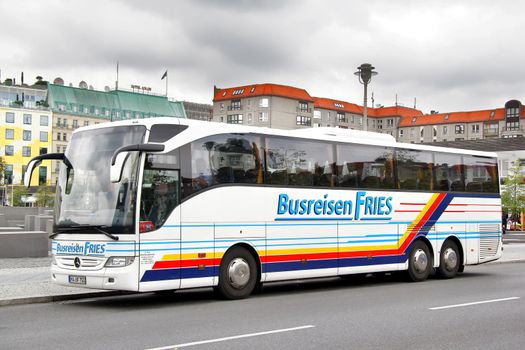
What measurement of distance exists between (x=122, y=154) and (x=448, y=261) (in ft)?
35.0

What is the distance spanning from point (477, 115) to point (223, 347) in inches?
6326

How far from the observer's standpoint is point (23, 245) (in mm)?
22859

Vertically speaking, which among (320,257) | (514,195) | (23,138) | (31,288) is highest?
(23,138)

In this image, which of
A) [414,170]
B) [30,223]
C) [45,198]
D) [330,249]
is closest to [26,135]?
[45,198]

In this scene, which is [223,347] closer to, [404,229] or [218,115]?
[404,229]

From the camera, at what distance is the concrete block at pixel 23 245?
22.5 m

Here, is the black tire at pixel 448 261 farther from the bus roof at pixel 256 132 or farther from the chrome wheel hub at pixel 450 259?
the bus roof at pixel 256 132

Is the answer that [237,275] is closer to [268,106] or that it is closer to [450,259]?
[450,259]

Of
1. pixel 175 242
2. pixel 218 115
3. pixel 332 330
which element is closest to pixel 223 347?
pixel 332 330

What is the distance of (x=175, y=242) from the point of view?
43.4 feet

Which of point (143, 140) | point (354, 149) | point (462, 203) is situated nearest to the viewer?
point (143, 140)

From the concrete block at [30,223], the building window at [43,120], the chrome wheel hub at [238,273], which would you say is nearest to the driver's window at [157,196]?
the chrome wheel hub at [238,273]

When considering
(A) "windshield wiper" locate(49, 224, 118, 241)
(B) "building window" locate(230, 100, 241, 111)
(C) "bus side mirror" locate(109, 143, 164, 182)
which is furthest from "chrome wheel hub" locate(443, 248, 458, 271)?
(B) "building window" locate(230, 100, 241, 111)

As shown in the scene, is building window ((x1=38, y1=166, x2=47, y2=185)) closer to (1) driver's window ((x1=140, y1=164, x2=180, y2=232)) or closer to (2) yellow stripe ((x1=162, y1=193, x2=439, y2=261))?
(2) yellow stripe ((x1=162, y1=193, x2=439, y2=261))
